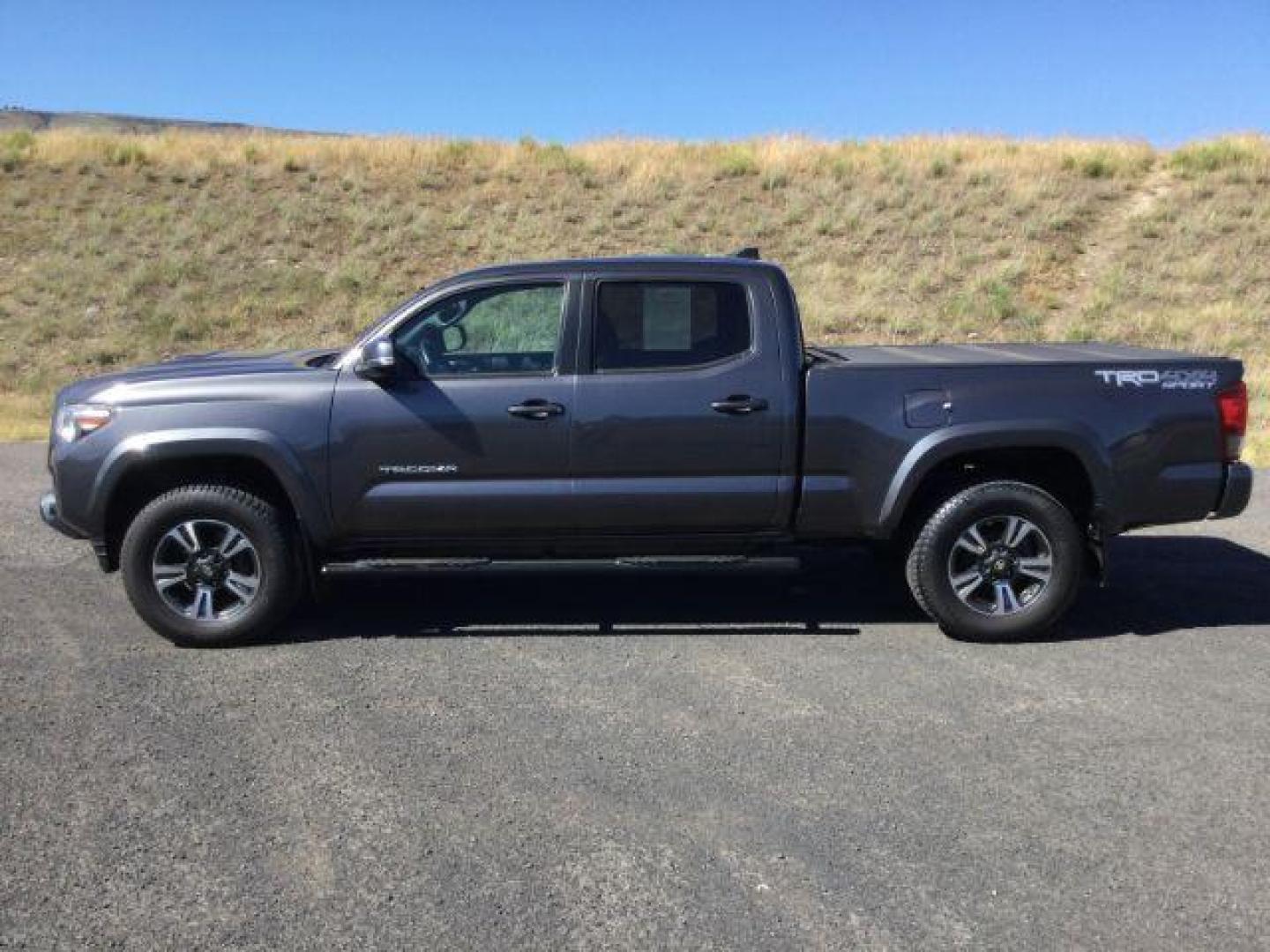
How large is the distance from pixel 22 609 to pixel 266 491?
170 cm

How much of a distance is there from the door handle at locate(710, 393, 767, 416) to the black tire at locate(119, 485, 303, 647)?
2.26m

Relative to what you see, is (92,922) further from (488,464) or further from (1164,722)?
(1164,722)

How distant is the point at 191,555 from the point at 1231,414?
5.31m

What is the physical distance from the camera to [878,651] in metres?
5.93

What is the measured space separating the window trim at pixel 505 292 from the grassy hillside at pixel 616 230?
13.6m

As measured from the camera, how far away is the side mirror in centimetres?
577

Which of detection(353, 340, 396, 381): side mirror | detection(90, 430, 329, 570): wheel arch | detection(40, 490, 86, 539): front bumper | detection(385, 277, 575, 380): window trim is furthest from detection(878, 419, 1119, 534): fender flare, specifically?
detection(40, 490, 86, 539): front bumper

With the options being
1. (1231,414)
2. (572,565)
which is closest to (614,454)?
(572,565)

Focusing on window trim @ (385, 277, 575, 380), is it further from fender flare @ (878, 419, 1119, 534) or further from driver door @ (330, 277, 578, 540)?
fender flare @ (878, 419, 1119, 534)

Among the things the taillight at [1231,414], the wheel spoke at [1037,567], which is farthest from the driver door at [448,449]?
the taillight at [1231,414]

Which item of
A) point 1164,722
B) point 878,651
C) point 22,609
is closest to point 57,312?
point 22,609

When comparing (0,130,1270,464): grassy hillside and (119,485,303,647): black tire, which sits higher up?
(0,130,1270,464): grassy hillside

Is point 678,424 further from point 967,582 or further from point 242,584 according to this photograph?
point 242,584

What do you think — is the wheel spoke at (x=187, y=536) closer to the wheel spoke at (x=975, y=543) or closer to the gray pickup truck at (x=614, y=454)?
the gray pickup truck at (x=614, y=454)
